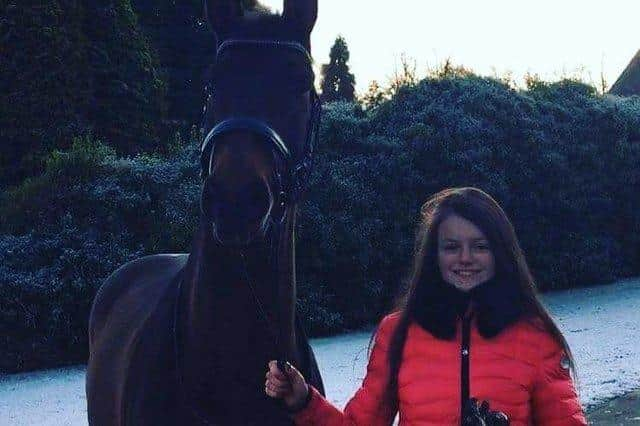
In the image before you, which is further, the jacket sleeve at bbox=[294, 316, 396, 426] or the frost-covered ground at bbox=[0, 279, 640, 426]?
the frost-covered ground at bbox=[0, 279, 640, 426]

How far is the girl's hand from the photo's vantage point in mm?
2254

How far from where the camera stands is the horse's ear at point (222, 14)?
2555 mm

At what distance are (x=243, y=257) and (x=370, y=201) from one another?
685cm

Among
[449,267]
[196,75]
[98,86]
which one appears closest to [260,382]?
[449,267]

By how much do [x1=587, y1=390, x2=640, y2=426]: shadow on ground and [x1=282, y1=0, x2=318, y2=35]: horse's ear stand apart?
13.1ft

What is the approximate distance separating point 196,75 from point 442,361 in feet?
50.5

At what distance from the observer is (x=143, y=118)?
43.2 feet

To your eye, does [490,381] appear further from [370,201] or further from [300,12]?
[370,201]

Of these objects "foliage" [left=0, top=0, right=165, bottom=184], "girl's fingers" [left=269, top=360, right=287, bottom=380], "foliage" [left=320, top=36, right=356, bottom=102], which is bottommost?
"girl's fingers" [left=269, top=360, right=287, bottom=380]

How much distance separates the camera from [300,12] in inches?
102

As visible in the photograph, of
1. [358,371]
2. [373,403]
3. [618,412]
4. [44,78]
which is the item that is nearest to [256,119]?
[373,403]

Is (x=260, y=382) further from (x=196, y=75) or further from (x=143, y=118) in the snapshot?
(x=196, y=75)

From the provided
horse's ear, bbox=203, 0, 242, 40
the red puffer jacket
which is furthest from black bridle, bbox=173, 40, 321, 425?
the red puffer jacket

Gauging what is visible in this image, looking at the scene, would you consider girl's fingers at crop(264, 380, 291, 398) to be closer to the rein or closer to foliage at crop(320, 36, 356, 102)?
the rein
